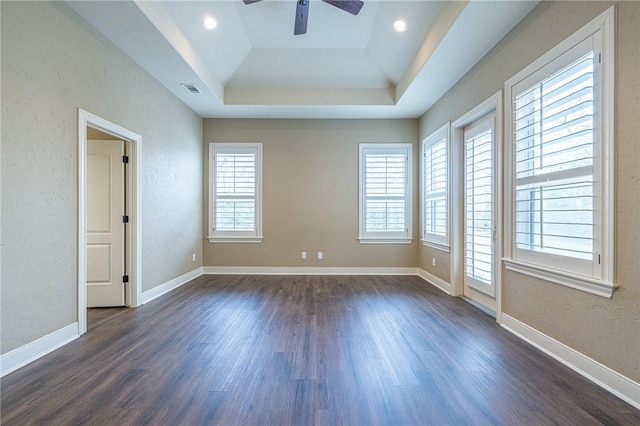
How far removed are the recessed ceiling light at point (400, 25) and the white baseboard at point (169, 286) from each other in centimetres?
464

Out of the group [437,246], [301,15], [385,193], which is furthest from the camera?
[385,193]

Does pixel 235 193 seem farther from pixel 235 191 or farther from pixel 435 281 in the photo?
pixel 435 281

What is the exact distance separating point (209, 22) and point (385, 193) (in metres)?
3.81

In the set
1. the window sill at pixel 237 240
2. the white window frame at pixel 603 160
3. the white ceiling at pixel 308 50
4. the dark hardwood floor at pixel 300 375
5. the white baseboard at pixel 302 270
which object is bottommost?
the dark hardwood floor at pixel 300 375

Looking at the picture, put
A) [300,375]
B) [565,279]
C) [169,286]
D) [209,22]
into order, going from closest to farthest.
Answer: [300,375], [565,279], [209,22], [169,286]

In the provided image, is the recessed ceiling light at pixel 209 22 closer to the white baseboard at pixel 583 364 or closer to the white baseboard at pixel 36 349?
the white baseboard at pixel 36 349

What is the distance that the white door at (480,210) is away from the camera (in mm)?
3471

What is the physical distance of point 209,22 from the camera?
Result: 369 centimetres

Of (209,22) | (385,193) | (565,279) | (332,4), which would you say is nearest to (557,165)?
(565,279)

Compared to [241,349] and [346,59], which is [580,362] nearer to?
[241,349]

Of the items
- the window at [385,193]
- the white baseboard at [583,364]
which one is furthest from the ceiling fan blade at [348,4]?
the white baseboard at [583,364]

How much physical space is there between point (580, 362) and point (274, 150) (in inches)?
198

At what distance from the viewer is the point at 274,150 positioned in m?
5.76

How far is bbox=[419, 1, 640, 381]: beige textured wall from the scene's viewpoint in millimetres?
1823
